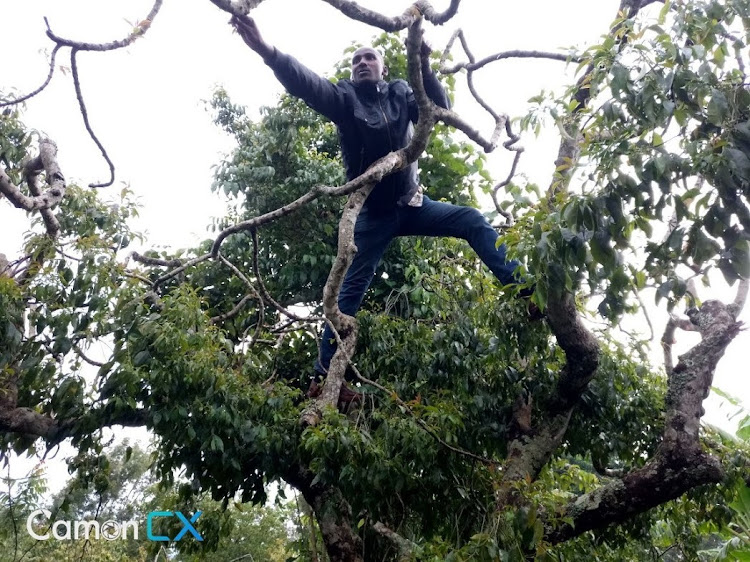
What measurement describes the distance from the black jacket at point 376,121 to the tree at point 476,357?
0.21 metres

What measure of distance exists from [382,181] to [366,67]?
61 centimetres

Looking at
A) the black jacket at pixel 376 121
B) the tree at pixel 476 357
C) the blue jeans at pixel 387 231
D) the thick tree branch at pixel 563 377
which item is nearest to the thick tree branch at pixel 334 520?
the tree at pixel 476 357

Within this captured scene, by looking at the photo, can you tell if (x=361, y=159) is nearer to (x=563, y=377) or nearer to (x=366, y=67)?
(x=366, y=67)

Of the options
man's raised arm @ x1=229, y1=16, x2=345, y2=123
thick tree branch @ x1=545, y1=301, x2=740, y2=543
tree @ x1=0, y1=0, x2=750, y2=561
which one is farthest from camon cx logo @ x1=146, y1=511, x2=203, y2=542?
man's raised arm @ x1=229, y1=16, x2=345, y2=123

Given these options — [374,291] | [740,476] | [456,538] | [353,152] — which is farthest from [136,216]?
[740,476]

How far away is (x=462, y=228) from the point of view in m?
3.72

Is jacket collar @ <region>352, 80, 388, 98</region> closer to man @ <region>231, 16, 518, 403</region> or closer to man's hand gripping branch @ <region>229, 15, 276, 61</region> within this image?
man @ <region>231, 16, 518, 403</region>

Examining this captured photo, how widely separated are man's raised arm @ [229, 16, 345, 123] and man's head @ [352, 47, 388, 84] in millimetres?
254

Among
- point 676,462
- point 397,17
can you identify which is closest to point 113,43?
point 397,17

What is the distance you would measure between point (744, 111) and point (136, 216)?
309 centimetres

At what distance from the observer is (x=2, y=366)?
2.82 m

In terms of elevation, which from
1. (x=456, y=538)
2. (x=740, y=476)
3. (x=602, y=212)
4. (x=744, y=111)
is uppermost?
(x=744, y=111)

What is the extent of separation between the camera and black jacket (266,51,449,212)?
11.3ft

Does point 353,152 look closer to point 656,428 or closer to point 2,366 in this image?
point 2,366
